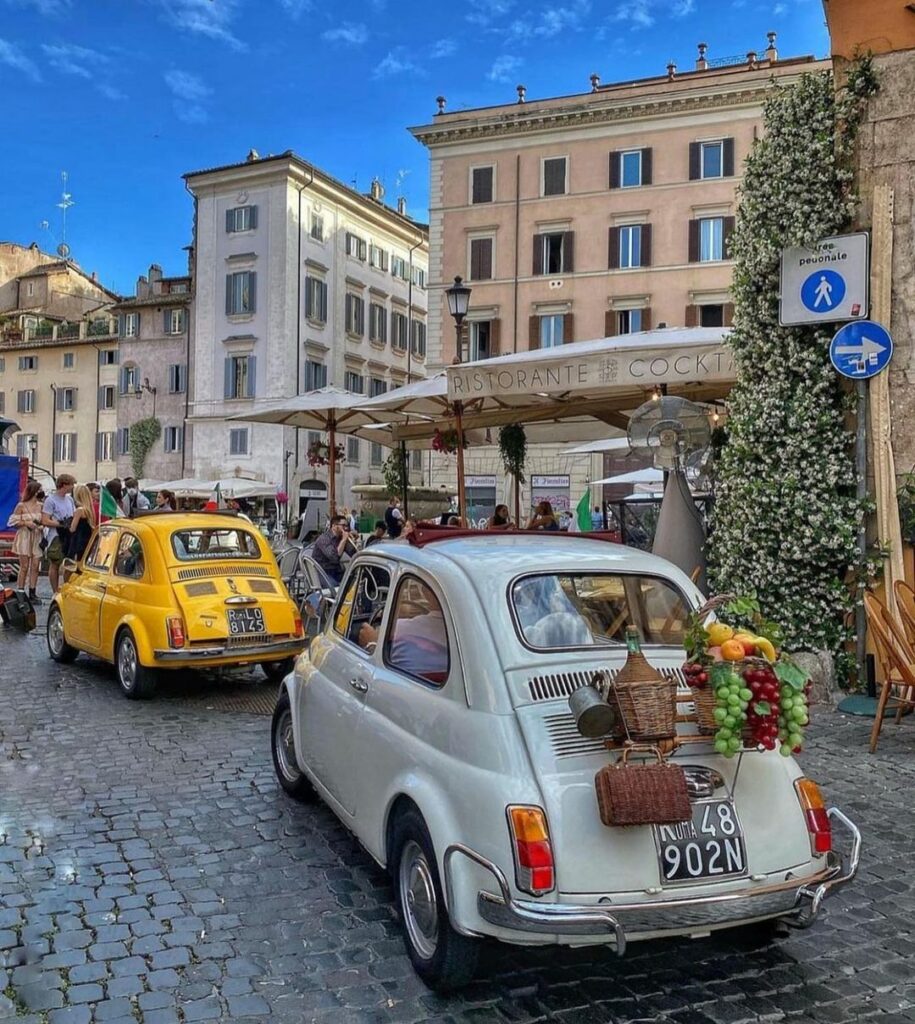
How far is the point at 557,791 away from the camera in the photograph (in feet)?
10.1

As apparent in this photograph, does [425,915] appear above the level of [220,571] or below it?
below

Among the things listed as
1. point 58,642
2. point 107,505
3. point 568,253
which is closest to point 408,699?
point 58,642

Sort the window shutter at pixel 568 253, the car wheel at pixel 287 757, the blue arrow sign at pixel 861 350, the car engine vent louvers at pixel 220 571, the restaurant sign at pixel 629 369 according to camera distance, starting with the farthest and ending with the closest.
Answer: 1. the window shutter at pixel 568 253
2. the restaurant sign at pixel 629 369
3. the car engine vent louvers at pixel 220 571
4. the blue arrow sign at pixel 861 350
5. the car wheel at pixel 287 757

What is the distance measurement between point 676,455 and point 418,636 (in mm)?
5684

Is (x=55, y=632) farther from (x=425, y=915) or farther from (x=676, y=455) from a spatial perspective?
(x=425, y=915)

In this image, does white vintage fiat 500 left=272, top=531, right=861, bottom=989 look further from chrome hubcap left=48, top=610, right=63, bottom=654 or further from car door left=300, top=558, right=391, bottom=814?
chrome hubcap left=48, top=610, right=63, bottom=654

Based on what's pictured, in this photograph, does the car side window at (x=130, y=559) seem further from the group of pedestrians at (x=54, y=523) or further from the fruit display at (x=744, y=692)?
the fruit display at (x=744, y=692)

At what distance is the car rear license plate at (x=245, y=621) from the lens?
822 centimetres

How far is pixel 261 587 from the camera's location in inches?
342

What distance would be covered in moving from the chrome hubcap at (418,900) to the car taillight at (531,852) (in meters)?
0.48

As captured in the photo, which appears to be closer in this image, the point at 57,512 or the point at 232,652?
the point at 232,652

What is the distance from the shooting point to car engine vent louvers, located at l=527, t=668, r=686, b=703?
3.38 metres

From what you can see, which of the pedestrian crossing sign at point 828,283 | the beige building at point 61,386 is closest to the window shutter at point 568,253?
the beige building at point 61,386

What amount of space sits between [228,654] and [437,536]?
4224 millimetres
